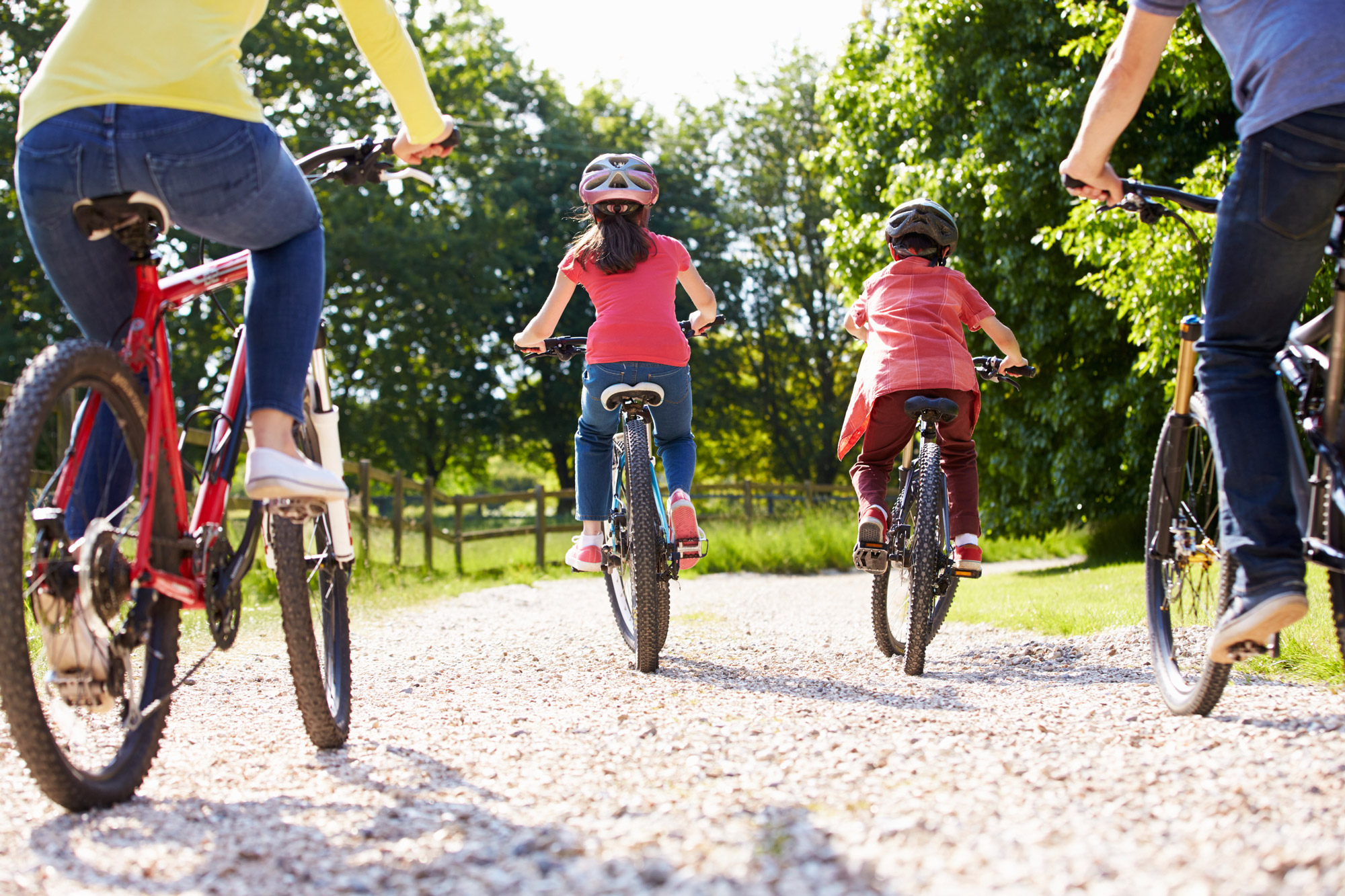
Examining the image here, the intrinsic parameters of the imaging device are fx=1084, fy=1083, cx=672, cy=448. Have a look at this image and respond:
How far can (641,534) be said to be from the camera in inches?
161

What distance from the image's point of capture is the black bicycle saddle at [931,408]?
13.8ft

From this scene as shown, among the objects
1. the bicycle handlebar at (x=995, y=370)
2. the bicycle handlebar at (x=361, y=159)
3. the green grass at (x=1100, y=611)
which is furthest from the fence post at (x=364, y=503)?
the bicycle handlebar at (x=361, y=159)

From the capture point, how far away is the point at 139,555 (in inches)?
86.4

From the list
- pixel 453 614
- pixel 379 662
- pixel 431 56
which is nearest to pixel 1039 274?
pixel 453 614

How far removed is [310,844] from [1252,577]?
77.1 inches

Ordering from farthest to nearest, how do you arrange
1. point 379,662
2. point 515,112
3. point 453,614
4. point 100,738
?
point 515,112 → point 453,614 → point 379,662 → point 100,738

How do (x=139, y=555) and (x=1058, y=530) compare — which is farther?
(x=1058, y=530)

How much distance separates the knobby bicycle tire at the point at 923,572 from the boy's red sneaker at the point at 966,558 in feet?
0.59

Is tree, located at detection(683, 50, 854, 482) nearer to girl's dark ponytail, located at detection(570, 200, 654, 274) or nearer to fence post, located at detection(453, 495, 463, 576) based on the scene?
fence post, located at detection(453, 495, 463, 576)

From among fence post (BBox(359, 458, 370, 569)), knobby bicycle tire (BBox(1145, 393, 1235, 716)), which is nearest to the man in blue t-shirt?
knobby bicycle tire (BBox(1145, 393, 1235, 716))

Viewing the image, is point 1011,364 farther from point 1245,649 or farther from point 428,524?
point 428,524

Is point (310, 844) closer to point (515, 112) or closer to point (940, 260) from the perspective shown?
point (940, 260)

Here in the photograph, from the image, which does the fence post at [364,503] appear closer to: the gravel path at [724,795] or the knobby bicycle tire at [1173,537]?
the gravel path at [724,795]

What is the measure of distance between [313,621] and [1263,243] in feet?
7.60
